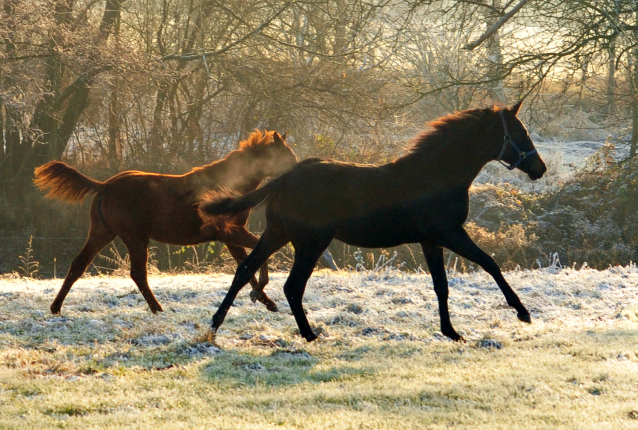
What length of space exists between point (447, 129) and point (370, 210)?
3.85 ft

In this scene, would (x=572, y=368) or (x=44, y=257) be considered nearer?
(x=572, y=368)

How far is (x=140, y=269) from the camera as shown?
7.69 meters

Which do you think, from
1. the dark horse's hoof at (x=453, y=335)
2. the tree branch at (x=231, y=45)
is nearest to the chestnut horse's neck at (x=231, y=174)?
the dark horse's hoof at (x=453, y=335)

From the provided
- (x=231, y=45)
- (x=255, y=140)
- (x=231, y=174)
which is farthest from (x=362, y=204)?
(x=231, y=45)

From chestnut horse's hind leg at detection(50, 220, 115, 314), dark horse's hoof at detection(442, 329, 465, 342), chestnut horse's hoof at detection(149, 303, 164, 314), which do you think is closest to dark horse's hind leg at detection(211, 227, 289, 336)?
chestnut horse's hoof at detection(149, 303, 164, 314)

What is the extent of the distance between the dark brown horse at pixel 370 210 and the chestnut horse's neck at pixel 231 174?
155 cm

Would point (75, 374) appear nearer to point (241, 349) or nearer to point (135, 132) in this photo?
point (241, 349)

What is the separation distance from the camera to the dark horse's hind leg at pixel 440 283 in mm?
6590

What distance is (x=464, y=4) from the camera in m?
12.4

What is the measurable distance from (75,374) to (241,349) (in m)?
1.39

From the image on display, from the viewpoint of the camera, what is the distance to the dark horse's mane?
677 cm

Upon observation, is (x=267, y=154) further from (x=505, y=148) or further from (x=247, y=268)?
(x=505, y=148)

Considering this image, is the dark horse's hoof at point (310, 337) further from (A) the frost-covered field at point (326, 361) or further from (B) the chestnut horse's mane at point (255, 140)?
(B) the chestnut horse's mane at point (255, 140)

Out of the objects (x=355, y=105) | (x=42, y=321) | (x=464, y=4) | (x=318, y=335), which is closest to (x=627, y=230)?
(x=355, y=105)
